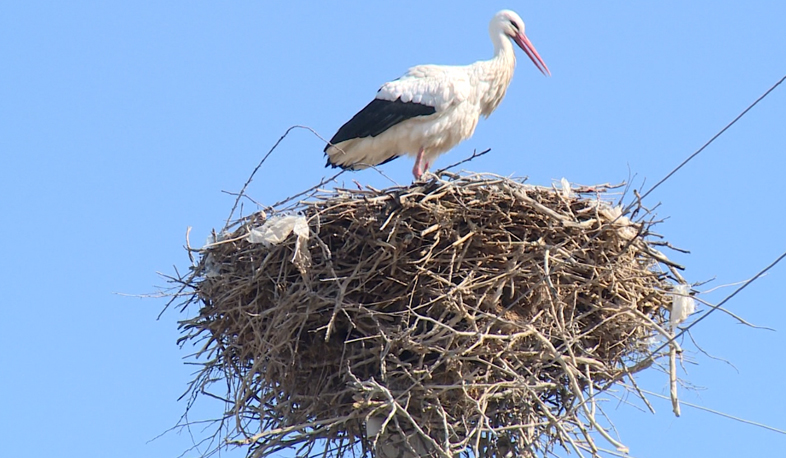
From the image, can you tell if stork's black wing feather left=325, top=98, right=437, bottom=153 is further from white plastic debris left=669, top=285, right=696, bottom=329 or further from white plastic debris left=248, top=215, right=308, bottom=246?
white plastic debris left=669, top=285, right=696, bottom=329

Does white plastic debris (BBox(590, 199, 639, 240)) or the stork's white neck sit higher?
the stork's white neck

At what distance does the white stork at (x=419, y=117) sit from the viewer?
8.50 m

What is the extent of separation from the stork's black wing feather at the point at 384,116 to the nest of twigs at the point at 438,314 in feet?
5.70

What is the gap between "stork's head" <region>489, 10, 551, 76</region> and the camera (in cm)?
936

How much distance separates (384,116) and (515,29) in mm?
1427

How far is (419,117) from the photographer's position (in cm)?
850

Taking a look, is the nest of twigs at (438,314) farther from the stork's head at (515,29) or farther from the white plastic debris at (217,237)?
the stork's head at (515,29)

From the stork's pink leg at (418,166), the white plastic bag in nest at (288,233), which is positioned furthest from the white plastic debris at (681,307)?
the stork's pink leg at (418,166)

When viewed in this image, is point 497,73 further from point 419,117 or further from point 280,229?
point 280,229

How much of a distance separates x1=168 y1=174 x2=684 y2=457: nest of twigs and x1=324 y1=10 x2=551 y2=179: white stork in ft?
5.71

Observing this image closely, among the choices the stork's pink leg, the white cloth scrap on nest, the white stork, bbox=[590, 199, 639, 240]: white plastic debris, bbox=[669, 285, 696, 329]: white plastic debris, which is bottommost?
bbox=[669, 285, 696, 329]: white plastic debris

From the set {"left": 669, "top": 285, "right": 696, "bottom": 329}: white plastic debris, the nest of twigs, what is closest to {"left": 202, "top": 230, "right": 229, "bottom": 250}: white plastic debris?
the nest of twigs

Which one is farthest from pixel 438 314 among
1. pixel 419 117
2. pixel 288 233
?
pixel 419 117

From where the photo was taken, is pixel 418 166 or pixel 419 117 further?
pixel 418 166
